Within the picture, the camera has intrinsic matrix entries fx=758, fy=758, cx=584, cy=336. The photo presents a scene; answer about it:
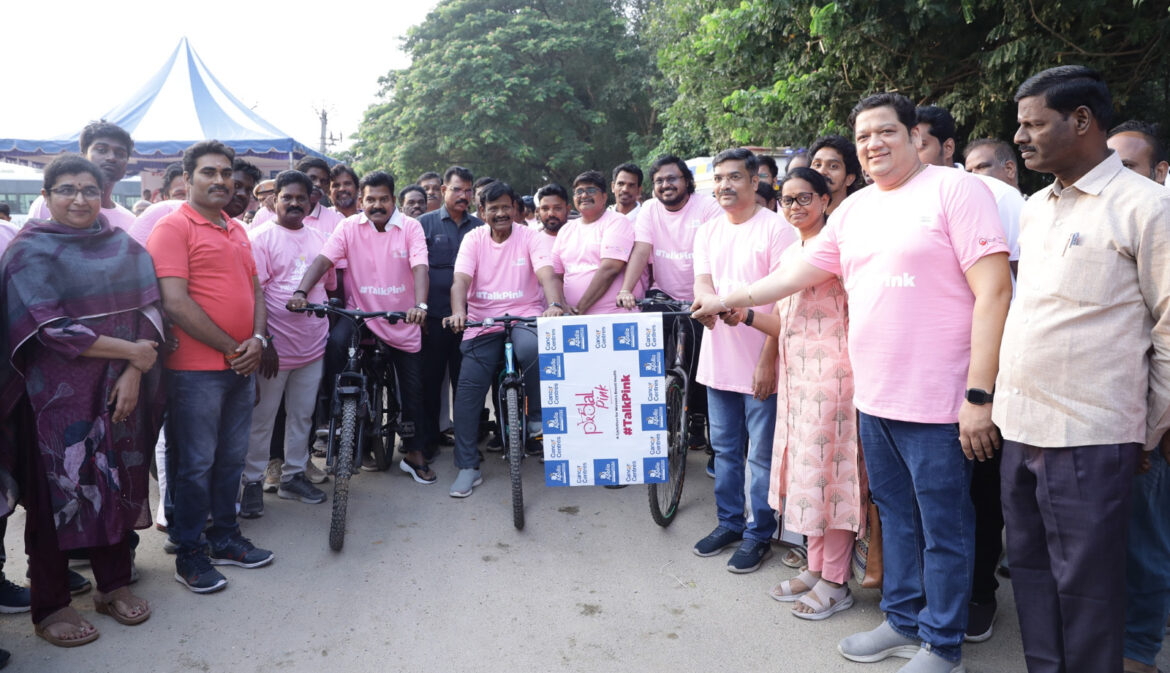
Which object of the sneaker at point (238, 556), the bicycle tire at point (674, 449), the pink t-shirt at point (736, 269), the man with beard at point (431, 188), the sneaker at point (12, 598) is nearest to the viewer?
the sneaker at point (12, 598)

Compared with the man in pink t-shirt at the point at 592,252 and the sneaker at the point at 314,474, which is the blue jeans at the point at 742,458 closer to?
the man in pink t-shirt at the point at 592,252

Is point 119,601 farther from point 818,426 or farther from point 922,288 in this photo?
point 922,288

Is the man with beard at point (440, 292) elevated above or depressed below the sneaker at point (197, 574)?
above

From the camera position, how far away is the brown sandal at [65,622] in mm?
3004

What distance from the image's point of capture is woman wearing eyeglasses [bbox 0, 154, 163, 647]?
2.97m

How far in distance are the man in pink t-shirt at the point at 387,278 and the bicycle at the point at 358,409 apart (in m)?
0.10

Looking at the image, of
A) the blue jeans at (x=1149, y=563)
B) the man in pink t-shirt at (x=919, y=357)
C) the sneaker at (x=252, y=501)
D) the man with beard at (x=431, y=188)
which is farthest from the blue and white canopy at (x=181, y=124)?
the blue jeans at (x=1149, y=563)

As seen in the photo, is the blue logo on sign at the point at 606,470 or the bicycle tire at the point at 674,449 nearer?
the blue logo on sign at the point at 606,470

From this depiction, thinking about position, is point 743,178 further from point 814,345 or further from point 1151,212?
point 1151,212

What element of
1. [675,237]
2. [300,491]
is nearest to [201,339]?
[300,491]

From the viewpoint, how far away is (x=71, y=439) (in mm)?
3037

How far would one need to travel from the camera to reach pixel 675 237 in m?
4.95

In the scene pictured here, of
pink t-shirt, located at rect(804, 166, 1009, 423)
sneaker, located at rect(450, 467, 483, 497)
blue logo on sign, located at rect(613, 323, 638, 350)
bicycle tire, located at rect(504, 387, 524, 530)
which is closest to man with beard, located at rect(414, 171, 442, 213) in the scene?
sneaker, located at rect(450, 467, 483, 497)

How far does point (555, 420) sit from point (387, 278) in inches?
67.5
